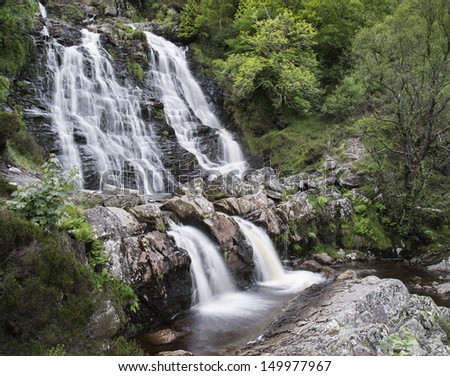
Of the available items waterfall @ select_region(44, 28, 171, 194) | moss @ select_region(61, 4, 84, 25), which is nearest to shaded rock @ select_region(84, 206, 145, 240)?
waterfall @ select_region(44, 28, 171, 194)

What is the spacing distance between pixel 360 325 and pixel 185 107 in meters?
18.0

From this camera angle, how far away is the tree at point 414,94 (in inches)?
512

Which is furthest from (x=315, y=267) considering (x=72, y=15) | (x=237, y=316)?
(x=72, y=15)

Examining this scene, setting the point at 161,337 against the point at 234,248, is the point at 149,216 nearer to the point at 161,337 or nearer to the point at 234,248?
the point at 234,248

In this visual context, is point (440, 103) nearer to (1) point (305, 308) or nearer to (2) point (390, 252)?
(2) point (390, 252)

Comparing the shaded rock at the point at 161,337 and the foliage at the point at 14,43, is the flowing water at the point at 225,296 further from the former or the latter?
the foliage at the point at 14,43

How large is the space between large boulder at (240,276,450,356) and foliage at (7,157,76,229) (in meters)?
3.74

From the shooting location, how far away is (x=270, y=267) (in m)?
11.0

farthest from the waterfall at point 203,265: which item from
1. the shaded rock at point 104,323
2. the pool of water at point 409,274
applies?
the pool of water at point 409,274

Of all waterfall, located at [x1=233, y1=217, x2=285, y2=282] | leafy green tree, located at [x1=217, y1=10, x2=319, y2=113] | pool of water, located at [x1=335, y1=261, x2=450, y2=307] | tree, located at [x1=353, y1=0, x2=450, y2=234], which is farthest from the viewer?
leafy green tree, located at [x1=217, y1=10, x2=319, y2=113]

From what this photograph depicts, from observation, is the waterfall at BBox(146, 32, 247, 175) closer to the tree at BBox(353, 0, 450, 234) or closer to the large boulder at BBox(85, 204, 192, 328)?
the tree at BBox(353, 0, 450, 234)

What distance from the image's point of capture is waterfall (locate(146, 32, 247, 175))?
19.1 metres

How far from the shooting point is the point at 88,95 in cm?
Answer: 1753

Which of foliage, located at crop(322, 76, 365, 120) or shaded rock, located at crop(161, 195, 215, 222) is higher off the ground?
foliage, located at crop(322, 76, 365, 120)
